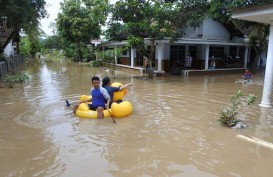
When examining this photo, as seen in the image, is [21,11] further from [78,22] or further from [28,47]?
[28,47]

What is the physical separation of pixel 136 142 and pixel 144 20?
1115cm

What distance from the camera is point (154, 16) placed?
1630 centimetres

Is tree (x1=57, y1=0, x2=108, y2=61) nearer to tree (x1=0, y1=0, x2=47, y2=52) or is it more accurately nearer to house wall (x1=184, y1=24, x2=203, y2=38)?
house wall (x1=184, y1=24, x2=203, y2=38)

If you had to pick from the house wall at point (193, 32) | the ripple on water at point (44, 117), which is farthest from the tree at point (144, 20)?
the ripple on water at point (44, 117)

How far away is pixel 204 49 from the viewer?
74.3ft

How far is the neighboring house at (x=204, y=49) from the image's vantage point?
21.5 m

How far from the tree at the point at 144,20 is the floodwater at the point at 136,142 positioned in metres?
6.96

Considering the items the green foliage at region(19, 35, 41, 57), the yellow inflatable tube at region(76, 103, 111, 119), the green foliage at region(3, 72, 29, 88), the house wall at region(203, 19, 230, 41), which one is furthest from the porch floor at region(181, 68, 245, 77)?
the green foliage at region(19, 35, 41, 57)

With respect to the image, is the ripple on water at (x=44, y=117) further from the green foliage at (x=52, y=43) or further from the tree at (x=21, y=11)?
the green foliage at (x=52, y=43)

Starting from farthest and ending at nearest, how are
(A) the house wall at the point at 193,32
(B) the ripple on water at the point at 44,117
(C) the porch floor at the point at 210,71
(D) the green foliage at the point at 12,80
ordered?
(A) the house wall at the point at 193,32, (C) the porch floor at the point at 210,71, (D) the green foliage at the point at 12,80, (B) the ripple on water at the point at 44,117

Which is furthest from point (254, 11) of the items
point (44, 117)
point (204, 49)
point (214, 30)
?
point (214, 30)

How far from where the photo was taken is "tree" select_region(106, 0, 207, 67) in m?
16.2

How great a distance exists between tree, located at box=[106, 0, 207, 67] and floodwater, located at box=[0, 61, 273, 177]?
696 centimetres

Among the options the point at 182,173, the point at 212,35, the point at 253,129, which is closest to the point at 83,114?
the point at 182,173
